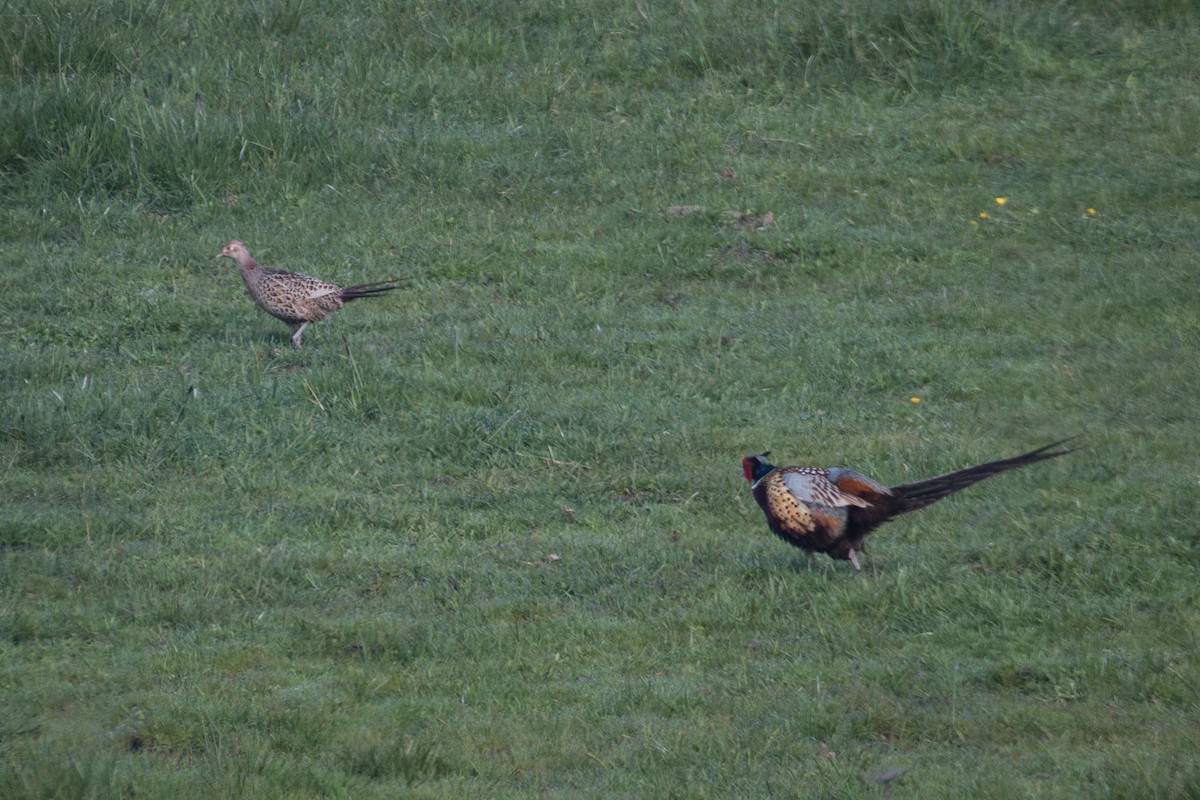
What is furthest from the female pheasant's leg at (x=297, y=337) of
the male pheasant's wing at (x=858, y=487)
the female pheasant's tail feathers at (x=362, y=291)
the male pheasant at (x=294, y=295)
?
the male pheasant's wing at (x=858, y=487)

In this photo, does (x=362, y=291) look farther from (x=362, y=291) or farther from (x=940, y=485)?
(x=940, y=485)

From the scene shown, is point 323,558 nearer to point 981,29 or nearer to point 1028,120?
point 1028,120

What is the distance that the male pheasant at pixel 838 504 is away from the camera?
6500 millimetres

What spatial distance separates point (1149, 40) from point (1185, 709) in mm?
10596

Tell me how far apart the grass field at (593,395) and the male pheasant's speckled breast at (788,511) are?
31cm

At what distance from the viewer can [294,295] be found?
9422 mm

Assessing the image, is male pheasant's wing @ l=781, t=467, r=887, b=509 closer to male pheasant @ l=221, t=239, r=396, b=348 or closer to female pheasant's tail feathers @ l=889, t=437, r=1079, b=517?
female pheasant's tail feathers @ l=889, t=437, r=1079, b=517

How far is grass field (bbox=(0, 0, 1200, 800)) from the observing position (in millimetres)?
5191

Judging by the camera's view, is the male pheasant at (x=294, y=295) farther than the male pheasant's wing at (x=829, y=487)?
Yes

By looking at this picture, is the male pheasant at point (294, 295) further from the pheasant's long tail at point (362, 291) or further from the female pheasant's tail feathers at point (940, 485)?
the female pheasant's tail feathers at point (940, 485)

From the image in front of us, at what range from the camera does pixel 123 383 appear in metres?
8.65

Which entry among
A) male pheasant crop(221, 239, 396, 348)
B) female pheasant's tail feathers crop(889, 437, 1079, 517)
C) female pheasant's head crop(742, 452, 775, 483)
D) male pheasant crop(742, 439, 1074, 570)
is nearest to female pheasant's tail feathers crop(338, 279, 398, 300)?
male pheasant crop(221, 239, 396, 348)

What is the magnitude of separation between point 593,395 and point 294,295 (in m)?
2.12

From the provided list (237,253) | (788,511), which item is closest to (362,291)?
(237,253)
